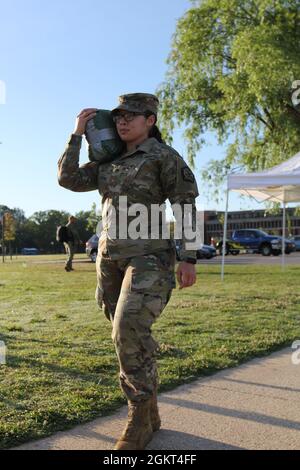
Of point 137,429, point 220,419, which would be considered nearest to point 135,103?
point 137,429

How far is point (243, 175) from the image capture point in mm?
14211

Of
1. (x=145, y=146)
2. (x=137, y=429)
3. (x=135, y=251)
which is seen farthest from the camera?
(x=145, y=146)

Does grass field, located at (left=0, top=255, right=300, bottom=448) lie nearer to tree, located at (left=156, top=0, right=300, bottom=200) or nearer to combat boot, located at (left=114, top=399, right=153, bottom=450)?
combat boot, located at (left=114, top=399, right=153, bottom=450)

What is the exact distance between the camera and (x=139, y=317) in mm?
3150

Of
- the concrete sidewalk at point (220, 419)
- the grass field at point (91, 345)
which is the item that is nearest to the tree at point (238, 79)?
the grass field at point (91, 345)

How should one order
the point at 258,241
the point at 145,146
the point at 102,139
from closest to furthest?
the point at 145,146 < the point at 102,139 < the point at 258,241

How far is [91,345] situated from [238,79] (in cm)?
1628

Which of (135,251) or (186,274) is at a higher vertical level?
(135,251)

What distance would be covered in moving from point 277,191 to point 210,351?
12.1m

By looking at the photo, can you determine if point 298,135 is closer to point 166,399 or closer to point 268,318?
point 268,318

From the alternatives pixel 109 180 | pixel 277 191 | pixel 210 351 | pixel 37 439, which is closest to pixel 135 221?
pixel 109 180

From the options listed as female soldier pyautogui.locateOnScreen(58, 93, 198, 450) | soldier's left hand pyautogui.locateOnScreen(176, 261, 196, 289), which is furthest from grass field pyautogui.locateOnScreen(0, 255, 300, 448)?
soldier's left hand pyautogui.locateOnScreen(176, 261, 196, 289)

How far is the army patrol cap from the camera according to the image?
3500mm

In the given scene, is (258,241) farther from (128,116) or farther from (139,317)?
(139,317)
